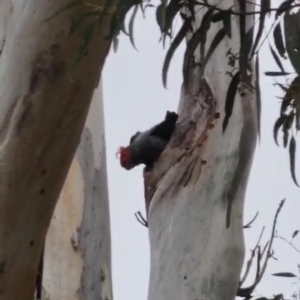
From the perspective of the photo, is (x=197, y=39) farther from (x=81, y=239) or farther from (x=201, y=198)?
(x=81, y=239)

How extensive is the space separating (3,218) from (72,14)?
0.93 ft

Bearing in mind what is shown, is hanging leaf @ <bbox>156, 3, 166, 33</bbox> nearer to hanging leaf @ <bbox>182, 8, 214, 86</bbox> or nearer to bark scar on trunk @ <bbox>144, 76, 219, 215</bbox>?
hanging leaf @ <bbox>182, 8, 214, 86</bbox>

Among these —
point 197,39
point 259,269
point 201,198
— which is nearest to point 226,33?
point 197,39

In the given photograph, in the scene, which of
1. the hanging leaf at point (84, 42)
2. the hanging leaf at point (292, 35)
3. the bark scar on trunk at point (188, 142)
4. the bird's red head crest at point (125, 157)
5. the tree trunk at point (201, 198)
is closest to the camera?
the hanging leaf at point (292, 35)

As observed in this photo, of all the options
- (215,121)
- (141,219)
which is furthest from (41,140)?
(141,219)

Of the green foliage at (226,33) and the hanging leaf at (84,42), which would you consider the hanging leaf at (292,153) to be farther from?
the hanging leaf at (84,42)

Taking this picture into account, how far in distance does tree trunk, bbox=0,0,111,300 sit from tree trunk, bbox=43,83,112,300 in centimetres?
63

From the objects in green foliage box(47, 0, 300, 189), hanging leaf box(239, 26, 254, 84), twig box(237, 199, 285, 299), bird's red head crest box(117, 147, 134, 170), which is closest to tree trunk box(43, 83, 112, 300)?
bird's red head crest box(117, 147, 134, 170)

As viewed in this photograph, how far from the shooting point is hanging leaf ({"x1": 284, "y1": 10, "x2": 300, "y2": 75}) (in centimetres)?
87

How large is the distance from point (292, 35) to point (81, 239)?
949 mm

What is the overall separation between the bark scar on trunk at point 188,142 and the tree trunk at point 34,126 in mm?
644

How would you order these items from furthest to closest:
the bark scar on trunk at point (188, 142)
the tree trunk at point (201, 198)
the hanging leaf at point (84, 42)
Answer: the bark scar on trunk at point (188, 142), the tree trunk at point (201, 198), the hanging leaf at point (84, 42)

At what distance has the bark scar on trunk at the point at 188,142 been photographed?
166 centimetres

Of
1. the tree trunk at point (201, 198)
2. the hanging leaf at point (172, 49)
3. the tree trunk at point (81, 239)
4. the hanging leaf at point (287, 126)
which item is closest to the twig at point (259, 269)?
the tree trunk at point (201, 198)
